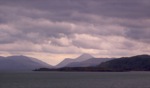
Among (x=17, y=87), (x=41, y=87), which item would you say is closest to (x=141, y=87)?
(x=41, y=87)

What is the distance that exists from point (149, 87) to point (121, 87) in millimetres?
8513

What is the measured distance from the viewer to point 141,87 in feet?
364

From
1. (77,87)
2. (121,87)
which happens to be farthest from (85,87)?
(121,87)

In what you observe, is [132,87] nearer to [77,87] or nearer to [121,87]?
[121,87]

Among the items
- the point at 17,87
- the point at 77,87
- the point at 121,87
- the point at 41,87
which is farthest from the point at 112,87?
the point at 17,87

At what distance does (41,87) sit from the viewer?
117188mm

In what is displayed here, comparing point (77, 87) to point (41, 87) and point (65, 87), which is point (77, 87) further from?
point (41, 87)

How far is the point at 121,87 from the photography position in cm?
11338

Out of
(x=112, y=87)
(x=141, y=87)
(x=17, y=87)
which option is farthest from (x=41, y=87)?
(x=141, y=87)

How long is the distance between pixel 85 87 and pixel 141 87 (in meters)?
17.3

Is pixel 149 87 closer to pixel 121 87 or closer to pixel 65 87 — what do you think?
pixel 121 87

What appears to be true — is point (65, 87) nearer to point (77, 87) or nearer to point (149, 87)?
point (77, 87)

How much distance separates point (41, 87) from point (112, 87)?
22623 mm

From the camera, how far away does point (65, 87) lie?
377 ft
